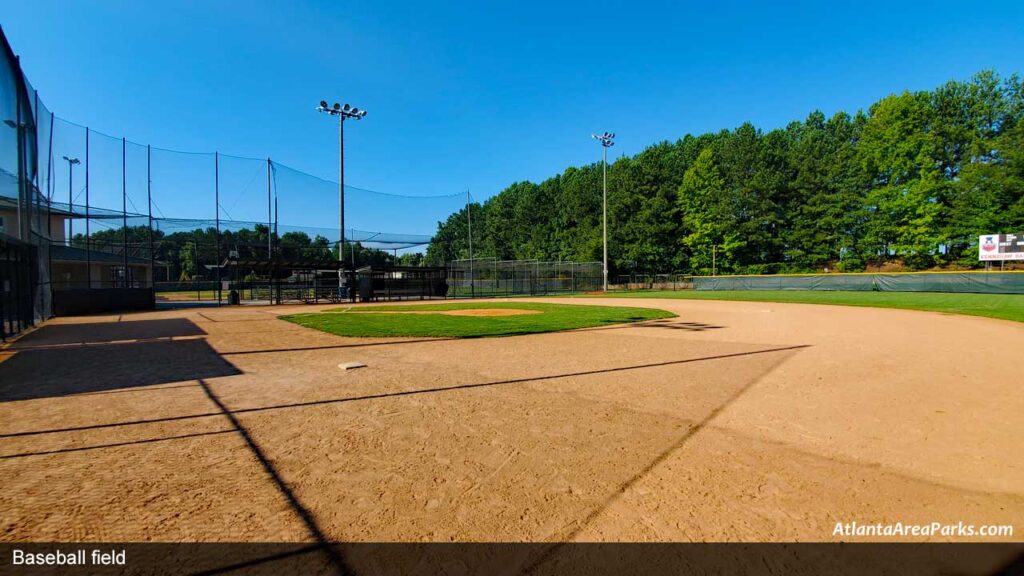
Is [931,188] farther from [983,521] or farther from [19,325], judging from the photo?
[19,325]

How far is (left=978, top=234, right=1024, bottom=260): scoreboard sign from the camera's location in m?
30.8

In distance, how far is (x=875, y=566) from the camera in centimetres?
218

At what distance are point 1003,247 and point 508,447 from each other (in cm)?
4541

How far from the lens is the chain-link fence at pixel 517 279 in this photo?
128ft

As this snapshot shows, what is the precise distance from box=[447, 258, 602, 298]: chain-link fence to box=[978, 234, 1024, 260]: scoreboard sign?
98.5 feet

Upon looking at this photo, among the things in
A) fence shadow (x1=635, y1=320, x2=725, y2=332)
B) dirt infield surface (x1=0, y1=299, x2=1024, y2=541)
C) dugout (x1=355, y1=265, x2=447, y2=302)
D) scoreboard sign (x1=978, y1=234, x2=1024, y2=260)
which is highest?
scoreboard sign (x1=978, y1=234, x2=1024, y2=260)

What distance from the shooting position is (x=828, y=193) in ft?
159

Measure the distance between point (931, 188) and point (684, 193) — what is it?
2258 centimetres

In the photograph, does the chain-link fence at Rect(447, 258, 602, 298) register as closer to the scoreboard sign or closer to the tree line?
the tree line

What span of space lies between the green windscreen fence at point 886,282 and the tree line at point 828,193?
9.00 metres
